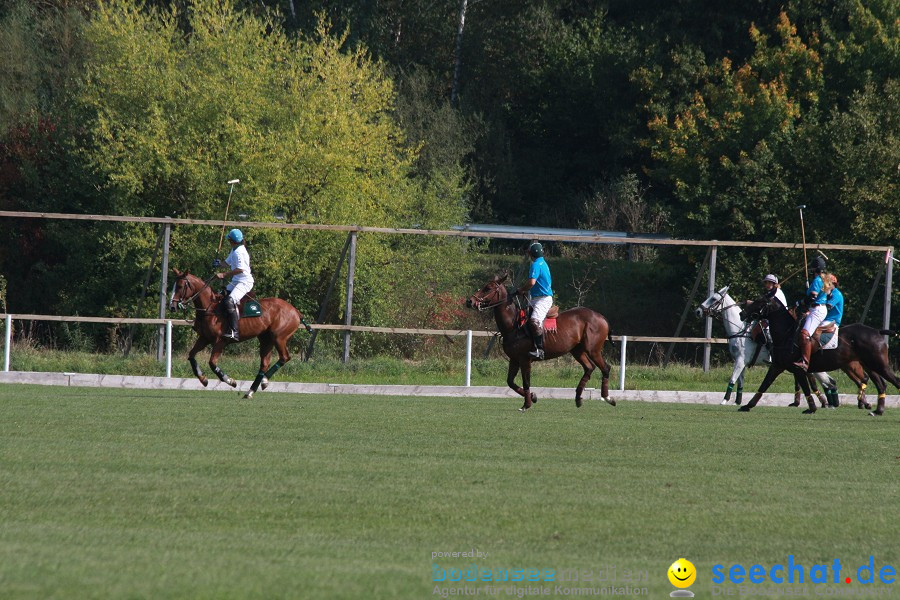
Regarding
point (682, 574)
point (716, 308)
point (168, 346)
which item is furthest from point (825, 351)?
point (682, 574)

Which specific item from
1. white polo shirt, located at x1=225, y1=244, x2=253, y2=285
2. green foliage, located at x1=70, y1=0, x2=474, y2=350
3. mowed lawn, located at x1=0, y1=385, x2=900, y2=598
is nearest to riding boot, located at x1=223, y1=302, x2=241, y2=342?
white polo shirt, located at x1=225, y1=244, x2=253, y2=285

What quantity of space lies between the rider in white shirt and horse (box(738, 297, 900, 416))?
8371 millimetres

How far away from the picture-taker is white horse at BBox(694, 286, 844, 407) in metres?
21.6

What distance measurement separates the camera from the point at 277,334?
21281mm

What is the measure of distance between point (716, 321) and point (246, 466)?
25.3 meters

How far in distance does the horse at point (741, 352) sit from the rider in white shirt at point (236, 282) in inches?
328

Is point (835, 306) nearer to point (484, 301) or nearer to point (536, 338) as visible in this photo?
point (536, 338)

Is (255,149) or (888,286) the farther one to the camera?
(255,149)

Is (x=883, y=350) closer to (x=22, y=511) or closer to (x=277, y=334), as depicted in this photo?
(x=277, y=334)

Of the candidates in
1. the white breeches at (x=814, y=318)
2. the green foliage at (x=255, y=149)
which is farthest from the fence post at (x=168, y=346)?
the white breeches at (x=814, y=318)

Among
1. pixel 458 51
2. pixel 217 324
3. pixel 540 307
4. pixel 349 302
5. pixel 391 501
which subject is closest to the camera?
pixel 391 501

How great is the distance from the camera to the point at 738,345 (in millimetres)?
22766

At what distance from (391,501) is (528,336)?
1011cm

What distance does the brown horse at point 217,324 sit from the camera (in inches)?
813
